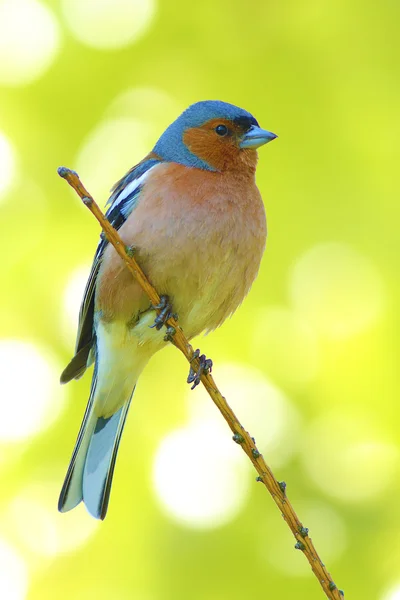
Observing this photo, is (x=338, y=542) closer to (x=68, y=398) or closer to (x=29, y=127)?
(x=68, y=398)

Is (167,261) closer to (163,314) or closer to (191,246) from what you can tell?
(191,246)

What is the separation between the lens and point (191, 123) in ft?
14.0

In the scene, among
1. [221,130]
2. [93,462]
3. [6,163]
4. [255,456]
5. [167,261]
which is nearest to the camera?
[255,456]

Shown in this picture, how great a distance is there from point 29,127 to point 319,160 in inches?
71.1

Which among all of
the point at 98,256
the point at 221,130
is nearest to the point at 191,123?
the point at 221,130

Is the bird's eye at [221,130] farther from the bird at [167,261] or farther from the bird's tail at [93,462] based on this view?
the bird's tail at [93,462]

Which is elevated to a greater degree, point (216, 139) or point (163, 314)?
point (216, 139)

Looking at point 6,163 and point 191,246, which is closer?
point 191,246

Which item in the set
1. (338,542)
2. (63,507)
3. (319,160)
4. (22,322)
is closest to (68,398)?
(22,322)

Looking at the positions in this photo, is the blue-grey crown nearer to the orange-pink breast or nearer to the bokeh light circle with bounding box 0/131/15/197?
the orange-pink breast

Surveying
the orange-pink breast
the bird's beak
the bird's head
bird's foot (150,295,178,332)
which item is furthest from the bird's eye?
bird's foot (150,295,178,332)

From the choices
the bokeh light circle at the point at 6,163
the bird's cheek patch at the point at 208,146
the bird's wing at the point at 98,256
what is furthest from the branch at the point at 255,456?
the bokeh light circle at the point at 6,163

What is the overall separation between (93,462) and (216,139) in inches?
66.1

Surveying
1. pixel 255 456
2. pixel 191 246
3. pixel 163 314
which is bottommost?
pixel 255 456
